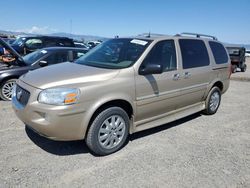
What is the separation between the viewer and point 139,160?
3373 mm

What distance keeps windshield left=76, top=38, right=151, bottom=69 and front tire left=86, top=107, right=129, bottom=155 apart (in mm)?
757

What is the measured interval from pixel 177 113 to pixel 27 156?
2773mm

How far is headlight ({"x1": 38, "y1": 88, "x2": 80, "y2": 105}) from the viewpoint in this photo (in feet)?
9.85

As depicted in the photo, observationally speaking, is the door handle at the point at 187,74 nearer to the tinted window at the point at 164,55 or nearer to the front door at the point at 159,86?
the front door at the point at 159,86

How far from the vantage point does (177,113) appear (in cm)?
456

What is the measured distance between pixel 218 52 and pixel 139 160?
361 centimetres

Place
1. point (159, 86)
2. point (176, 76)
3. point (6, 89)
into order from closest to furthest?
point (159, 86), point (176, 76), point (6, 89)

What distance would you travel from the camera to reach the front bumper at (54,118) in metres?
2.98

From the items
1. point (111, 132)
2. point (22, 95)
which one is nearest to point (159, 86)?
point (111, 132)

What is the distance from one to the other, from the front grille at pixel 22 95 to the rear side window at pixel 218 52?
13.5ft

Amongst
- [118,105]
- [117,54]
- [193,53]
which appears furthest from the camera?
[193,53]

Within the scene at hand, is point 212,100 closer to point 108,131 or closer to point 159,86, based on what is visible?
point 159,86

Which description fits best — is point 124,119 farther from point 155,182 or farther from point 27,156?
point 27,156

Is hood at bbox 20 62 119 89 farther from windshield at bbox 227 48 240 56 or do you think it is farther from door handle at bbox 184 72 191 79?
windshield at bbox 227 48 240 56
